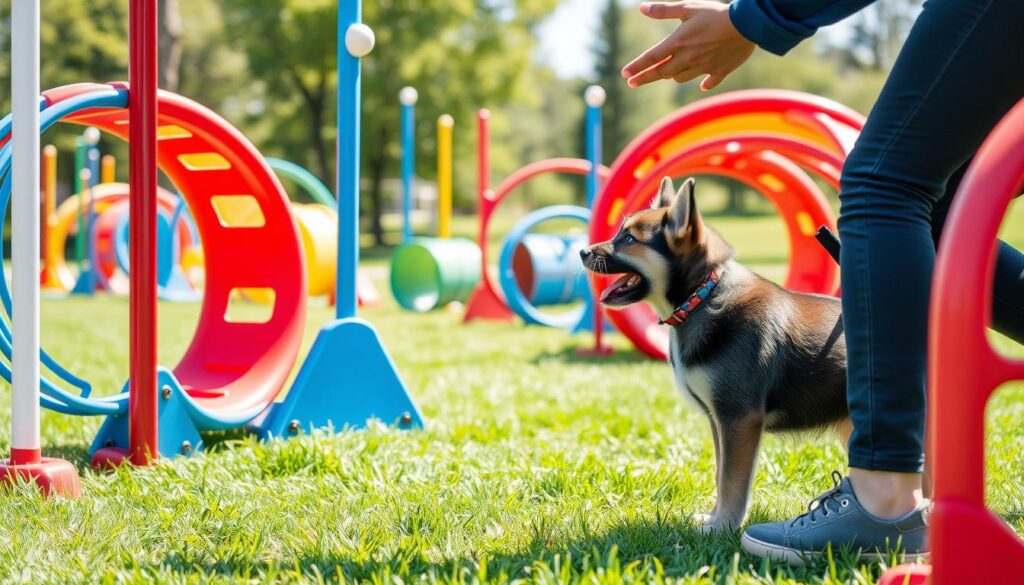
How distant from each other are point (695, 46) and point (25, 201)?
5.99ft

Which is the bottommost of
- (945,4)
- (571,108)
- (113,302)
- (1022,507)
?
(113,302)

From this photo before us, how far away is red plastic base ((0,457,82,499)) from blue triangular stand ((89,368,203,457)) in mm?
512

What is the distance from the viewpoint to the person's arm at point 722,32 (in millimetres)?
2150

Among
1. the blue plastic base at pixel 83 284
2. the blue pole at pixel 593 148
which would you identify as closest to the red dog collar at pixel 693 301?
the blue pole at pixel 593 148

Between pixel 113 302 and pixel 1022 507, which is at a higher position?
pixel 1022 507

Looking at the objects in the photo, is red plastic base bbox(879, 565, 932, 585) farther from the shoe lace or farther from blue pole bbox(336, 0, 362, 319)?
blue pole bbox(336, 0, 362, 319)

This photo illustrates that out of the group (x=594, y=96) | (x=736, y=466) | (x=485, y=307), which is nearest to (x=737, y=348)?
(x=736, y=466)

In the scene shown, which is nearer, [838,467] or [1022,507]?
[1022,507]

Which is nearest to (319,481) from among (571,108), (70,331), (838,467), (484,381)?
(838,467)

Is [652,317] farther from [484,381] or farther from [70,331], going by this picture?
[70,331]

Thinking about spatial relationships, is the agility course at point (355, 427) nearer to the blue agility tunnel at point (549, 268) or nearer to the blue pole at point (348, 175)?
the blue pole at point (348, 175)

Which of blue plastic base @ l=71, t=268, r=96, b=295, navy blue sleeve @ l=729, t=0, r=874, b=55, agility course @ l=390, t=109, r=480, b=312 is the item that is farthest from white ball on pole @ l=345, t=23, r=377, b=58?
blue plastic base @ l=71, t=268, r=96, b=295

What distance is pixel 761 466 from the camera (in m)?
3.39

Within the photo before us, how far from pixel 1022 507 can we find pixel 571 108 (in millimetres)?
58761
